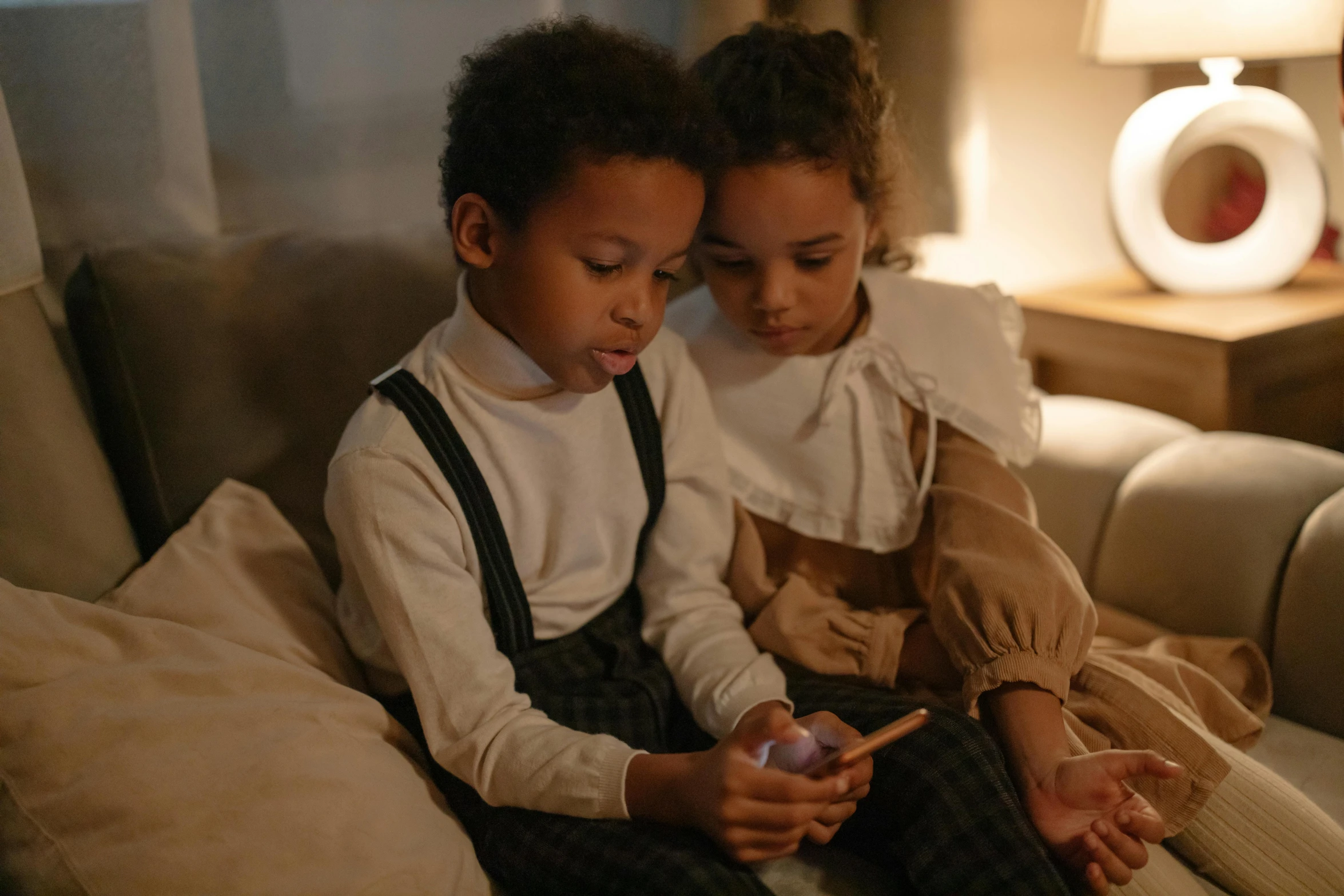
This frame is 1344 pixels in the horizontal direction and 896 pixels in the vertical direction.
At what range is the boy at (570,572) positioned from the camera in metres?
0.81

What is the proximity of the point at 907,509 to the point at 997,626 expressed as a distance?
207 mm

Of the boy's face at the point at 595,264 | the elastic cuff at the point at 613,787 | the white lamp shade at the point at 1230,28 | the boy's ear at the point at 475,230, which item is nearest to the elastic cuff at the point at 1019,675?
the elastic cuff at the point at 613,787

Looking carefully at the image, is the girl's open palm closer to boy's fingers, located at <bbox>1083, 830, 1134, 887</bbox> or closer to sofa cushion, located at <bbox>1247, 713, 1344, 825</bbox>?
boy's fingers, located at <bbox>1083, 830, 1134, 887</bbox>

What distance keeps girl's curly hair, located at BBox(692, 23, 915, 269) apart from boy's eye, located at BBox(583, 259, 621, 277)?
0.19 m

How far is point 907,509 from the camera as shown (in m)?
1.12

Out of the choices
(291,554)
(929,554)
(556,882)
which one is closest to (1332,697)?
(929,554)

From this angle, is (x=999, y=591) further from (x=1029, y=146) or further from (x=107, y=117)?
(x=1029, y=146)

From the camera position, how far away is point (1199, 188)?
2061 mm

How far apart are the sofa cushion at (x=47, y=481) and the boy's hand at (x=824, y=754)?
65 cm

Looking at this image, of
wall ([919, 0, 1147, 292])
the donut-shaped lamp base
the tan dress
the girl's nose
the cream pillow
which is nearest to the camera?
the cream pillow

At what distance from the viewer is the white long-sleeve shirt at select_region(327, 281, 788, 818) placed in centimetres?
87

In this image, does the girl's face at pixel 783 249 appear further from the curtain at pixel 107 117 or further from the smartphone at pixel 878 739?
the curtain at pixel 107 117

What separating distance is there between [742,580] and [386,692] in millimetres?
383

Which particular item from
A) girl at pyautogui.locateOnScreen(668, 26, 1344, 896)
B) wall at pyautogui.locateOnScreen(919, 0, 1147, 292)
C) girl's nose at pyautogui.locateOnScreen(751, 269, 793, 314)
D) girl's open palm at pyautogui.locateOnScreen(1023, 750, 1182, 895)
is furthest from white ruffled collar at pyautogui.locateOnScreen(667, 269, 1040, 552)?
wall at pyautogui.locateOnScreen(919, 0, 1147, 292)
